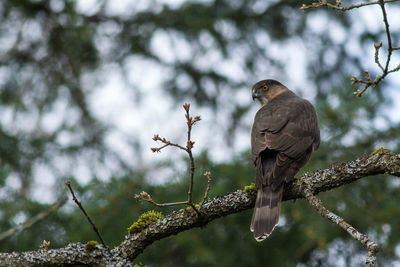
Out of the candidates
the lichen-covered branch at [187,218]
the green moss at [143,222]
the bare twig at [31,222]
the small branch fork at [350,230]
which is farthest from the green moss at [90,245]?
the small branch fork at [350,230]

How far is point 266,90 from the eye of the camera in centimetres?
729

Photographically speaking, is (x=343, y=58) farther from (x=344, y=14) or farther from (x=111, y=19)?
(x=111, y=19)

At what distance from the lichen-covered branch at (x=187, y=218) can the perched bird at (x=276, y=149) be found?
245 millimetres

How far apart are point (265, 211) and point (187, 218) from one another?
2.57 feet

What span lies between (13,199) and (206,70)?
4.78 m

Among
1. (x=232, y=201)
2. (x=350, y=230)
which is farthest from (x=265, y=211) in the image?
(x=350, y=230)

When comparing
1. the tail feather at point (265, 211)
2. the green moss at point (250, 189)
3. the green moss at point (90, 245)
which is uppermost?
the green moss at point (250, 189)

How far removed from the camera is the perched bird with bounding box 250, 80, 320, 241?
4434mm

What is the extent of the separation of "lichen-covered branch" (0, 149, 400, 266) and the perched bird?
0.25 meters

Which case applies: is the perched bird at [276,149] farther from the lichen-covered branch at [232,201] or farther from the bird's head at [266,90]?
the bird's head at [266,90]

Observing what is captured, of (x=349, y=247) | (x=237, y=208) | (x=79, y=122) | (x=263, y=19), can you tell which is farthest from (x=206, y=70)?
(x=237, y=208)

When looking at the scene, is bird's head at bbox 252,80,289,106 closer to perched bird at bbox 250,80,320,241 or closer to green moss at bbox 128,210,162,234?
perched bird at bbox 250,80,320,241

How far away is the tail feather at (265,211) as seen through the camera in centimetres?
436

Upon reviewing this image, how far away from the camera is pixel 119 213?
6246 mm
